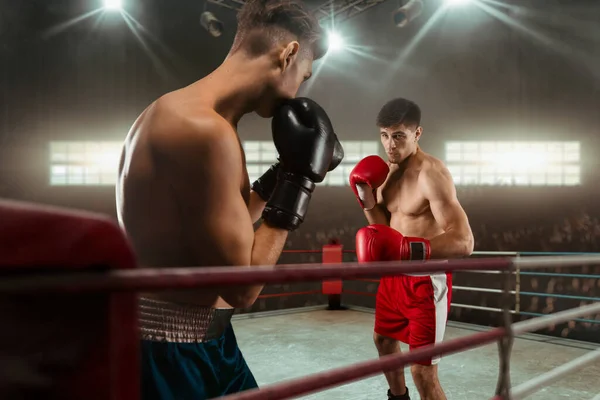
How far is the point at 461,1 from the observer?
546cm

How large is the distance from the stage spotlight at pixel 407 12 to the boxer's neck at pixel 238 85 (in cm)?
438

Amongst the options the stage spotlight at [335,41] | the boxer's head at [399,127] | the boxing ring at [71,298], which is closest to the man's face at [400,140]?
the boxer's head at [399,127]

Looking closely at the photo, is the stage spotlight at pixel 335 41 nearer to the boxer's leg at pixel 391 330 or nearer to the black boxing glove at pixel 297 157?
the boxer's leg at pixel 391 330

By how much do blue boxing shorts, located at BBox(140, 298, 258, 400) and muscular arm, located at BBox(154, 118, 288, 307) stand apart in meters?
0.11

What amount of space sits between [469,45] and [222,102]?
17.0 feet

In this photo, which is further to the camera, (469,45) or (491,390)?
(469,45)

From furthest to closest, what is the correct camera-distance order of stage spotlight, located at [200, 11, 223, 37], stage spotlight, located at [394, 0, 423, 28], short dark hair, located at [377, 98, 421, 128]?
stage spotlight, located at [200, 11, 223, 37] < stage spotlight, located at [394, 0, 423, 28] < short dark hair, located at [377, 98, 421, 128]

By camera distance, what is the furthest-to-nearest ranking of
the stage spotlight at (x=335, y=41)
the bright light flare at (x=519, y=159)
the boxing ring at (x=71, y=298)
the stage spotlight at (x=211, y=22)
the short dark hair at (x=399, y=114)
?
the stage spotlight at (x=335, y=41), the stage spotlight at (x=211, y=22), the bright light flare at (x=519, y=159), the short dark hair at (x=399, y=114), the boxing ring at (x=71, y=298)

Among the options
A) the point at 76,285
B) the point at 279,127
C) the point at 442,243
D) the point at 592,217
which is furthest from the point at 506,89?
the point at 76,285

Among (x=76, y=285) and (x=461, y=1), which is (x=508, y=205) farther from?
(x=76, y=285)

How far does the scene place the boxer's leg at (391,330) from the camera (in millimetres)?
1946

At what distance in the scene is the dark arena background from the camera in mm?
4824

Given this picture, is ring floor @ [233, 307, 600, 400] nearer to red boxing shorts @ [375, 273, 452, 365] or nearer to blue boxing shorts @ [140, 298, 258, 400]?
red boxing shorts @ [375, 273, 452, 365]

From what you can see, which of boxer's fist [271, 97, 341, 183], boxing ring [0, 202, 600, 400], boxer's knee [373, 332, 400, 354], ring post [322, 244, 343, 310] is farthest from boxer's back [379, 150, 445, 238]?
ring post [322, 244, 343, 310]
